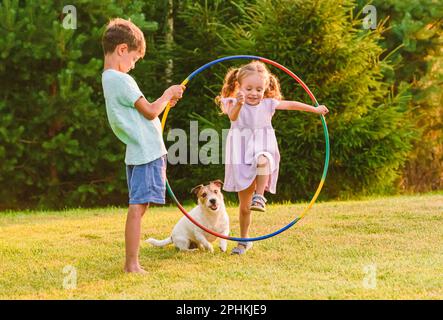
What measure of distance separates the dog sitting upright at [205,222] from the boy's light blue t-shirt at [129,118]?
3.16 feet

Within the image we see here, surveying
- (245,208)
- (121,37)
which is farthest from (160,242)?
(121,37)

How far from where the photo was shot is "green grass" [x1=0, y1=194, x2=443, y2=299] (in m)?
4.77

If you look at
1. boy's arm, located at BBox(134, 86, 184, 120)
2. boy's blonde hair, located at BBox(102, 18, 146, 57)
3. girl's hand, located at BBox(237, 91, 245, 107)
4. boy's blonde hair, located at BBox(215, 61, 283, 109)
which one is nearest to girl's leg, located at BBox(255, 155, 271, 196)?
girl's hand, located at BBox(237, 91, 245, 107)

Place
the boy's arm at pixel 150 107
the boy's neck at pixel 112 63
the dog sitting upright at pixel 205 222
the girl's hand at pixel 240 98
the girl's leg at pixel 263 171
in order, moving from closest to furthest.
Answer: the boy's arm at pixel 150 107 < the boy's neck at pixel 112 63 < the girl's hand at pixel 240 98 < the girl's leg at pixel 263 171 < the dog sitting upright at pixel 205 222

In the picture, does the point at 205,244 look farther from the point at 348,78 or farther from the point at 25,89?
the point at 25,89

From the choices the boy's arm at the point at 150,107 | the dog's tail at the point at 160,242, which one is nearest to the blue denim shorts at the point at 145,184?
the boy's arm at the point at 150,107

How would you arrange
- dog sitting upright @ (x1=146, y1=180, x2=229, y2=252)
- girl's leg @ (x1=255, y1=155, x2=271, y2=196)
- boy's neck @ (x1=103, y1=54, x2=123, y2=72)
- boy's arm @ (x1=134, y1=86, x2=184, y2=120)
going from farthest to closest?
dog sitting upright @ (x1=146, y1=180, x2=229, y2=252), girl's leg @ (x1=255, y1=155, x2=271, y2=196), boy's neck @ (x1=103, y1=54, x2=123, y2=72), boy's arm @ (x1=134, y1=86, x2=184, y2=120)

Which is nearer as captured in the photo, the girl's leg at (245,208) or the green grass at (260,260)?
the green grass at (260,260)

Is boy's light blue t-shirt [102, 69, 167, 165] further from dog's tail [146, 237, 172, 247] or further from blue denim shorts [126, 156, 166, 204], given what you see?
dog's tail [146, 237, 172, 247]

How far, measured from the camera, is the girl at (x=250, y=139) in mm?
6023

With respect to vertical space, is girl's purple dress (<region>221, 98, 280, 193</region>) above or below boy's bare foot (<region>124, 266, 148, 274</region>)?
above

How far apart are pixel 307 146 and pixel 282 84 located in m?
1.03

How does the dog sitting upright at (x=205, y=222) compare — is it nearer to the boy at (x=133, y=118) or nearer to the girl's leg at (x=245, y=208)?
the girl's leg at (x=245, y=208)

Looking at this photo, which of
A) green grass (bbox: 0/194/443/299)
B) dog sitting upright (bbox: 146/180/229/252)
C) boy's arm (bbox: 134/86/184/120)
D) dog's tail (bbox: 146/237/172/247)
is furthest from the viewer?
dog's tail (bbox: 146/237/172/247)
